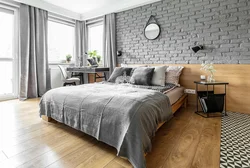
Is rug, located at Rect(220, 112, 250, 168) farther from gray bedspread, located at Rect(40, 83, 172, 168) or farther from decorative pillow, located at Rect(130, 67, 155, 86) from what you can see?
decorative pillow, located at Rect(130, 67, 155, 86)

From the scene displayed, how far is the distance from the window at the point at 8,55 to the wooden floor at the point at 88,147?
72.6 inches

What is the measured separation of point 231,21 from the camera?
2609 millimetres

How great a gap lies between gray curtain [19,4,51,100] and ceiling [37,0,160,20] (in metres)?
0.41

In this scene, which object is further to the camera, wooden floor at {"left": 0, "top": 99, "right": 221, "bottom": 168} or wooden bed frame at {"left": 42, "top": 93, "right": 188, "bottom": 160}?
wooden bed frame at {"left": 42, "top": 93, "right": 188, "bottom": 160}

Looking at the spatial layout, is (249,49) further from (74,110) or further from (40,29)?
(40,29)

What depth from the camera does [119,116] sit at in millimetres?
1363

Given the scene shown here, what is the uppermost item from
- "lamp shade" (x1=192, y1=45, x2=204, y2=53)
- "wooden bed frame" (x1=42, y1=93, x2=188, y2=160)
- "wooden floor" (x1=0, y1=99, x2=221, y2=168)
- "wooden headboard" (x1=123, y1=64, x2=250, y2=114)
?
"lamp shade" (x1=192, y1=45, x2=204, y2=53)

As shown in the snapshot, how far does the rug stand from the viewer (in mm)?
1271

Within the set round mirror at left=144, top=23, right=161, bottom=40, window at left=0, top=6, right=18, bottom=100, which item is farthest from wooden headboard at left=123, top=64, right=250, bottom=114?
window at left=0, top=6, right=18, bottom=100

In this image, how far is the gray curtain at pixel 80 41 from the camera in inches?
194

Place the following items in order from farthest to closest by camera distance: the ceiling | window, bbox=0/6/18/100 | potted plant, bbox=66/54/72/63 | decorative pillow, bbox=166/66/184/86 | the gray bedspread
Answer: potted plant, bbox=66/54/72/63, the ceiling, window, bbox=0/6/18/100, decorative pillow, bbox=166/66/184/86, the gray bedspread

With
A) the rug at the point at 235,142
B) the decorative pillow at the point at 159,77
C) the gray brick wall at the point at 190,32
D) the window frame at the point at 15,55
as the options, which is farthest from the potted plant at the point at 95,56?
the rug at the point at 235,142

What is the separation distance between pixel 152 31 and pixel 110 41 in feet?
4.18

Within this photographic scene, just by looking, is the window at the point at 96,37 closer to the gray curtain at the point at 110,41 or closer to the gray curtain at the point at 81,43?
the gray curtain at the point at 81,43
